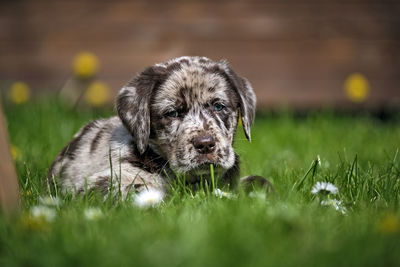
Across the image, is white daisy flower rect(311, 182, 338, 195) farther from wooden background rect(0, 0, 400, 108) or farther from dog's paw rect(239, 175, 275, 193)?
wooden background rect(0, 0, 400, 108)

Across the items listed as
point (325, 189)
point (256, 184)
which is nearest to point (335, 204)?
point (325, 189)

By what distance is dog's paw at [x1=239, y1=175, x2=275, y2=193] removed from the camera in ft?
10.3

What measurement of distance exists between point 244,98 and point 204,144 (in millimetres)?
695

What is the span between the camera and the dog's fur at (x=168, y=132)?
10.5 ft

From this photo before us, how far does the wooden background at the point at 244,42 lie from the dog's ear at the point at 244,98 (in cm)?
406

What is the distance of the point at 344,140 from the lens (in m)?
5.46

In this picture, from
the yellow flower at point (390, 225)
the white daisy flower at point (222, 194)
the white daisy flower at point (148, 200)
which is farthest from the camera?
the white daisy flower at point (222, 194)

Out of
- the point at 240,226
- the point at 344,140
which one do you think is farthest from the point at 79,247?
the point at 344,140

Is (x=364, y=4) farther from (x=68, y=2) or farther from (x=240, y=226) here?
(x=240, y=226)

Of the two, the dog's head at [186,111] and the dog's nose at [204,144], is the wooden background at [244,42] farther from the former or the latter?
the dog's nose at [204,144]

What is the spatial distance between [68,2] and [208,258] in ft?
22.4

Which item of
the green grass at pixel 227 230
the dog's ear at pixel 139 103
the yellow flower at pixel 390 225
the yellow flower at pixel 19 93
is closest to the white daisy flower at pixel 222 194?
the green grass at pixel 227 230

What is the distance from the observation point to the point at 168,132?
3.39m

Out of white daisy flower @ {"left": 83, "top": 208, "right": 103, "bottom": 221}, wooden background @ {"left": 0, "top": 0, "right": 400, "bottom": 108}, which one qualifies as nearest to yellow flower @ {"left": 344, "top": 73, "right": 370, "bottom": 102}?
wooden background @ {"left": 0, "top": 0, "right": 400, "bottom": 108}
